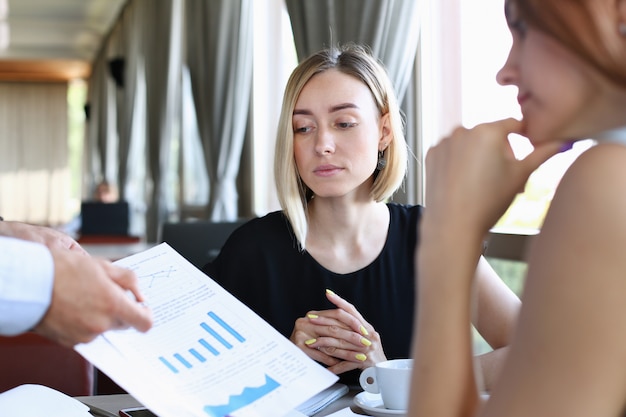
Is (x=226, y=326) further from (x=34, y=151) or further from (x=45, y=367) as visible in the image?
(x=34, y=151)

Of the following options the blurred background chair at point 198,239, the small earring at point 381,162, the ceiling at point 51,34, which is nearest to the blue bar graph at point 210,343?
the small earring at point 381,162

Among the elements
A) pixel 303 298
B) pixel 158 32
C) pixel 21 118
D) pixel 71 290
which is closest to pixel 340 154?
pixel 303 298

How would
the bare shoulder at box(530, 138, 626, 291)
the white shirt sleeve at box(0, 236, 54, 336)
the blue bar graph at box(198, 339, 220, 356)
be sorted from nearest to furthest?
1. the bare shoulder at box(530, 138, 626, 291)
2. the white shirt sleeve at box(0, 236, 54, 336)
3. the blue bar graph at box(198, 339, 220, 356)

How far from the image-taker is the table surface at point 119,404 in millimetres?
1322

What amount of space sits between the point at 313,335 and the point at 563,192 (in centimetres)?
102

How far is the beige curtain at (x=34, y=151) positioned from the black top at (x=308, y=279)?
Result: 55.7 feet

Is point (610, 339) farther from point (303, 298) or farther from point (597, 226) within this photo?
point (303, 298)

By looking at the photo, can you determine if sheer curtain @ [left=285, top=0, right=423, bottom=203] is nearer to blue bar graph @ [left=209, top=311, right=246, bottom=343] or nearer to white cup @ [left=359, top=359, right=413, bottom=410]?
white cup @ [left=359, top=359, right=413, bottom=410]

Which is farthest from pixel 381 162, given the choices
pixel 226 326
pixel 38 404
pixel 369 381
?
pixel 38 404

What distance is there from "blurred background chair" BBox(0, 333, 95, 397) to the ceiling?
10797 millimetres

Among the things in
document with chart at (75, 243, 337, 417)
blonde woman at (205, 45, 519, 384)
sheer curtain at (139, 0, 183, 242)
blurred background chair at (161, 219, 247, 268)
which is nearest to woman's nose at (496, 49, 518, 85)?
document with chart at (75, 243, 337, 417)

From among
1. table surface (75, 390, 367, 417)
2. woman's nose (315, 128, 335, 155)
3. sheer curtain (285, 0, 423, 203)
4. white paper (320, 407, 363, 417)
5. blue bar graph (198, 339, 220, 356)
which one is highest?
sheer curtain (285, 0, 423, 203)

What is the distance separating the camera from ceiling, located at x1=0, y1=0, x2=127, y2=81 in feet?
41.1

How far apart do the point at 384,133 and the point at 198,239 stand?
52.0 inches
